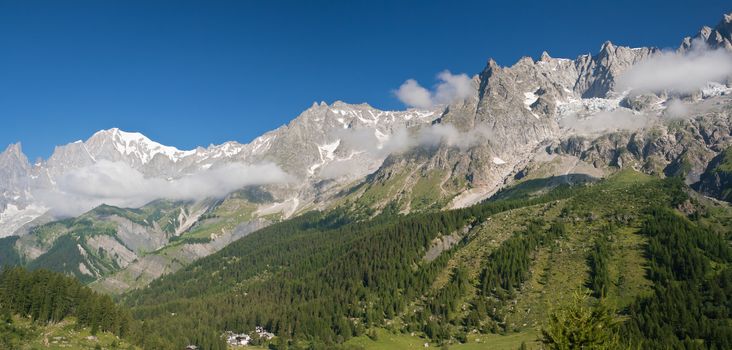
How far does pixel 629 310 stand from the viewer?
169875mm

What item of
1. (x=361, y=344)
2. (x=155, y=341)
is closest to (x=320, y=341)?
(x=361, y=344)

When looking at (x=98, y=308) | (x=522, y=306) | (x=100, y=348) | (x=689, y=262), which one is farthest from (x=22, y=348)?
(x=689, y=262)

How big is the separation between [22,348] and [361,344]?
10679 cm

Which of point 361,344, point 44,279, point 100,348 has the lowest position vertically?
point 361,344

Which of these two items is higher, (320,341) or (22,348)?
(22,348)

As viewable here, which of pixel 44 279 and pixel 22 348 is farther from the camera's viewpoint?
pixel 44 279

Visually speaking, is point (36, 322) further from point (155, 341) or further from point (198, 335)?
point (198, 335)

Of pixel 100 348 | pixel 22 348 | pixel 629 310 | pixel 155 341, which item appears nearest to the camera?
pixel 22 348

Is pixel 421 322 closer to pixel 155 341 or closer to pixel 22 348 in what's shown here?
pixel 155 341

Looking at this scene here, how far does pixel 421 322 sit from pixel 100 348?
112323 millimetres

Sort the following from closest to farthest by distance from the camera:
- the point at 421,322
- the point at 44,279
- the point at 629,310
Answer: the point at 44,279
the point at 629,310
the point at 421,322

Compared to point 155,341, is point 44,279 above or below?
above

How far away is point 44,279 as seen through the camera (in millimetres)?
128375

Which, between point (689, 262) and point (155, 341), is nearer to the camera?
point (155, 341)
